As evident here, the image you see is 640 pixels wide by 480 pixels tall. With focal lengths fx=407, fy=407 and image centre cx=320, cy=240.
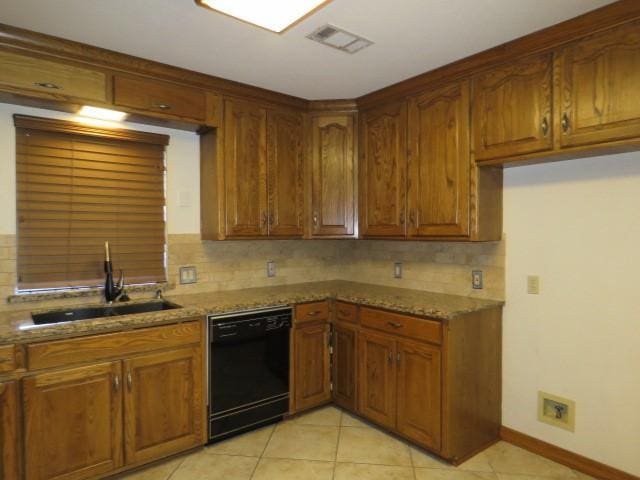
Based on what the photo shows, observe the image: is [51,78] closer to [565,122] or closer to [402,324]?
[402,324]

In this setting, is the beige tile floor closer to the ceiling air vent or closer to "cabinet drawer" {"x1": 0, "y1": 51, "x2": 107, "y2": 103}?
"cabinet drawer" {"x1": 0, "y1": 51, "x2": 107, "y2": 103}

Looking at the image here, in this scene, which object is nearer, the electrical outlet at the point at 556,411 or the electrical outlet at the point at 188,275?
the electrical outlet at the point at 556,411

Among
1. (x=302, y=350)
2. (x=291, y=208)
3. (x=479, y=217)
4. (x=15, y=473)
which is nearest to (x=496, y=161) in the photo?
(x=479, y=217)

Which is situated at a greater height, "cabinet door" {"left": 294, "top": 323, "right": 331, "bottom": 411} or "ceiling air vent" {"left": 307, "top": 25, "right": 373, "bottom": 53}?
"ceiling air vent" {"left": 307, "top": 25, "right": 373, "bottom": 53}

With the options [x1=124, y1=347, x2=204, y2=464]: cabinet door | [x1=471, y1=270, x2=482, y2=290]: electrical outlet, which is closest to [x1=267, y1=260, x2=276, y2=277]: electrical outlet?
[x1=124, y1=347, x2=204, y2=464]: cabinet door

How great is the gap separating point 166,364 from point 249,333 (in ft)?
1.75

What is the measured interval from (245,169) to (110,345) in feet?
4.66

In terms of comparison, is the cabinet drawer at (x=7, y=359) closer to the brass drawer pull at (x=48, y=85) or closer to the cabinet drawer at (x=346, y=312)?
the brass drawer pull at (x=48, y=85)

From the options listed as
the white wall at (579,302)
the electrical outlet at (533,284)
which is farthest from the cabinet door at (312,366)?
the electrical outlet at (533,284)

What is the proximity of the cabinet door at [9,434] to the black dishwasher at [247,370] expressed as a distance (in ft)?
3.11

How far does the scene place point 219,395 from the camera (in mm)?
2525

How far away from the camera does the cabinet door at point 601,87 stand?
181 cm

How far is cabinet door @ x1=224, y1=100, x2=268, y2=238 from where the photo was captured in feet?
9.22

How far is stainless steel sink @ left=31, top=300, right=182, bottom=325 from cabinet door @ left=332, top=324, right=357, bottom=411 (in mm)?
1163
